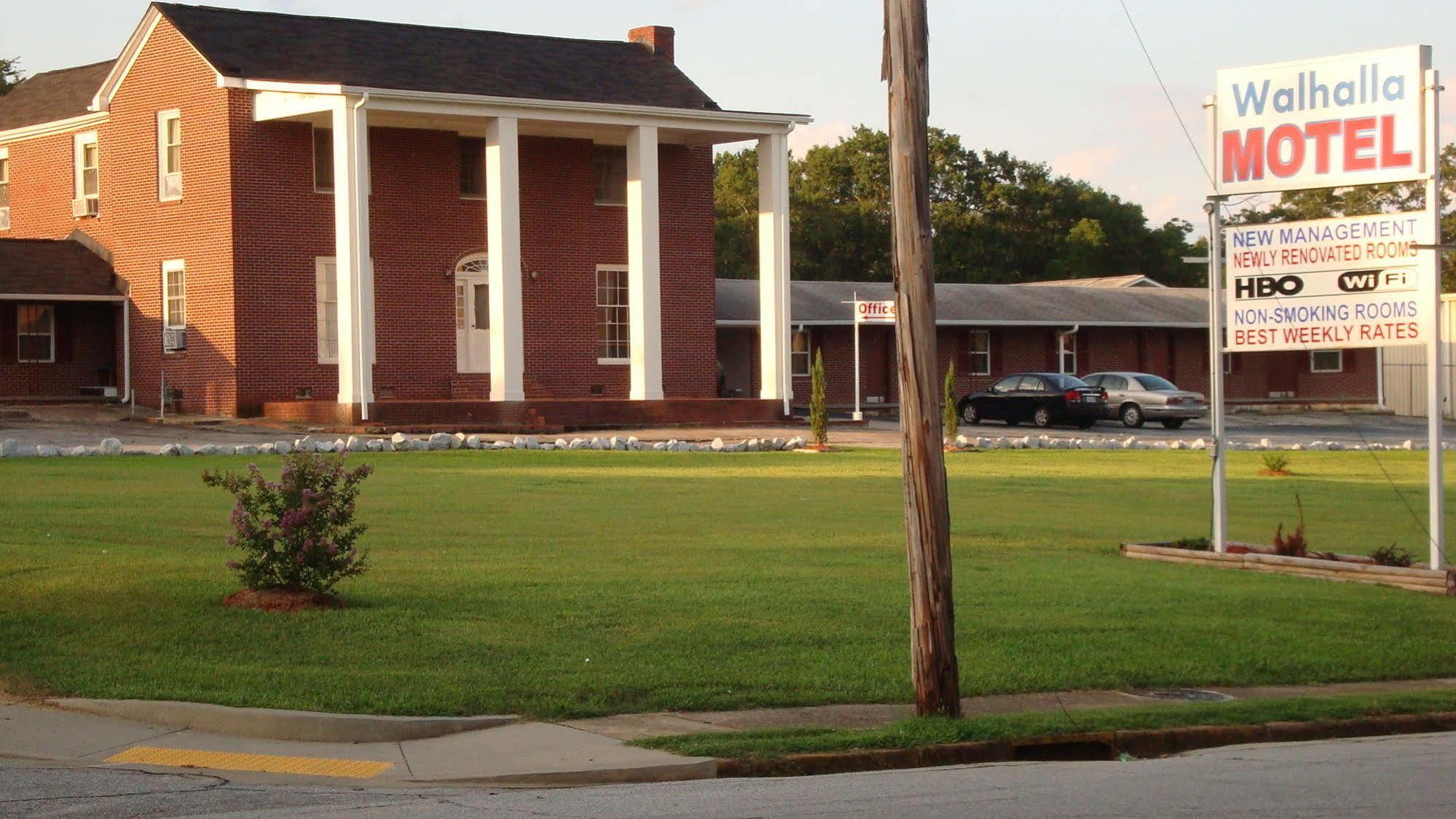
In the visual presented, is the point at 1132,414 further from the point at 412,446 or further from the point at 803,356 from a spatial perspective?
the point at 412,446

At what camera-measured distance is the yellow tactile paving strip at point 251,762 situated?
942cm

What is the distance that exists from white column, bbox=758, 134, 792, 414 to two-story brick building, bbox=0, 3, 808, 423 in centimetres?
6

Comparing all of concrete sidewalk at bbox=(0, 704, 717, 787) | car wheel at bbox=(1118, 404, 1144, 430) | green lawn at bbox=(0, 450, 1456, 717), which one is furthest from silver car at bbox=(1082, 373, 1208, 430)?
concrete sidewalk at bbox=(0, 704, 717, 787)

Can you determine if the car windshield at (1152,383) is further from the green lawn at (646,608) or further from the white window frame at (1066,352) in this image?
the green lawn at (646,608)

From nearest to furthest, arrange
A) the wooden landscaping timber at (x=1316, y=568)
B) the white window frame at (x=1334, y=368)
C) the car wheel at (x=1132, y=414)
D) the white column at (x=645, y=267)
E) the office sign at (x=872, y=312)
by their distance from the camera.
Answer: the wooden landscaping timber at (x=1316, y=568), the office sign at (x=872, y=312), the white column at (x=645, y=267), the car wheel at (x=1132, y=414), the white window frame at (x=1334, y=368)

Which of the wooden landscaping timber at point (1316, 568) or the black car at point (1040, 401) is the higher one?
the black car at point (1040, 401)

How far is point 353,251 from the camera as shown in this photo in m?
35.6

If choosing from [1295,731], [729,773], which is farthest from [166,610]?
[1295,731]

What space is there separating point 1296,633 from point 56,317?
33147 mm

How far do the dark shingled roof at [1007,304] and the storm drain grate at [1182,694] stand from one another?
122 ft

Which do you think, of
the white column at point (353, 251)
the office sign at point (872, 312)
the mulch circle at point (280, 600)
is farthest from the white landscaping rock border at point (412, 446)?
the mulch circle at point (280, 600)

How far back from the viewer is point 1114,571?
54.0 feet

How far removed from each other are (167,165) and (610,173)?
33.6 ft

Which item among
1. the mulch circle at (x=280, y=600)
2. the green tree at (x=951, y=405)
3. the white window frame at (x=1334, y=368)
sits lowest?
the mulch circle at (x=280, y=600)
